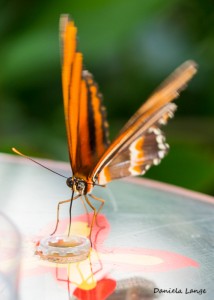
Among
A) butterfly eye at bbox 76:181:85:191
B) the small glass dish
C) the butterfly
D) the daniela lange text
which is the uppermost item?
the butterfly

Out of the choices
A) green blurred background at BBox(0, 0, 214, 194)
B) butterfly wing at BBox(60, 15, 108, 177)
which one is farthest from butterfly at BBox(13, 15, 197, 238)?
green blurred background at BBox(0, 0, 214, 194)

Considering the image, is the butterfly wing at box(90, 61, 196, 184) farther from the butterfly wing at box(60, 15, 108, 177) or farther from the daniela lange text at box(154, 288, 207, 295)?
the daniela lange text at box(154, 288, 207, 295)

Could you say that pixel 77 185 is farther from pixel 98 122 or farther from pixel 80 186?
pixel 98 122

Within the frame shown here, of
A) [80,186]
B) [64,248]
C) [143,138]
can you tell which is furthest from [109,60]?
[64,248]

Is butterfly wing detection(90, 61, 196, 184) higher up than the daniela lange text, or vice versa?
butterfly wing detection(90, 61, 196, 184)

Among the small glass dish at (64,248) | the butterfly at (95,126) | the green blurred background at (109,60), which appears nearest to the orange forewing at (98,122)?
the butterfly at (95,126)

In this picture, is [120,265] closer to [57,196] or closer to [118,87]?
[57,196]

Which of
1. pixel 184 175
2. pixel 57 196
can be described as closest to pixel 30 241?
pixel 57 196

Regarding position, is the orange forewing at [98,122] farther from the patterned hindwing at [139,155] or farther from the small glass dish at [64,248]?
the small glass dish at [64,248]
